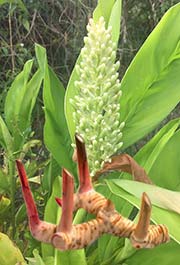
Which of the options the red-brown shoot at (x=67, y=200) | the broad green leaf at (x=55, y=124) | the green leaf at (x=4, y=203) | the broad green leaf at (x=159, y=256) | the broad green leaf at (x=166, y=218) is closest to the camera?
the red-brown shoot at (x=67, y=200)

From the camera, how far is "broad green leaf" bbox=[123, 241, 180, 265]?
689 millimetres

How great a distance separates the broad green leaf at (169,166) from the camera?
0.72 meters

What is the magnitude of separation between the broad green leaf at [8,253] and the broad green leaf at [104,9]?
31 cm

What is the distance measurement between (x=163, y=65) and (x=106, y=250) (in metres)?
0.24

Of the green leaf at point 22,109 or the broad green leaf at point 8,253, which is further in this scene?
the green leaf at point 22,109

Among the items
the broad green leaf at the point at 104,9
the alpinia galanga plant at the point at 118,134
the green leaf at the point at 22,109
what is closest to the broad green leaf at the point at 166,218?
the alpinia galanga plant at the point at 118,134

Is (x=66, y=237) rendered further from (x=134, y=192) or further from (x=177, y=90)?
(x=177, y=90)

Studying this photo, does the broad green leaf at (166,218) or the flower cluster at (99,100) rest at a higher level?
the flower cluster at (99,100)

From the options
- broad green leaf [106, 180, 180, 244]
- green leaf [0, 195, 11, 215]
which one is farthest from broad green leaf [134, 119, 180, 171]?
green leaf [0, 195, 11, 215]

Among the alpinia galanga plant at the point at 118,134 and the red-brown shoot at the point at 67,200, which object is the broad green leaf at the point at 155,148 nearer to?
the alpinia galanga plant at the point at 118,134

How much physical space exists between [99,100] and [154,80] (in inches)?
4.8

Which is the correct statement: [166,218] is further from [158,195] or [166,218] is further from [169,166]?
[169,166]

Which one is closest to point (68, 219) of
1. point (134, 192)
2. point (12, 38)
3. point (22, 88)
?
point (134, 192)

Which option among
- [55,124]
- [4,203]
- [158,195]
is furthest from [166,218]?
[4,203]
